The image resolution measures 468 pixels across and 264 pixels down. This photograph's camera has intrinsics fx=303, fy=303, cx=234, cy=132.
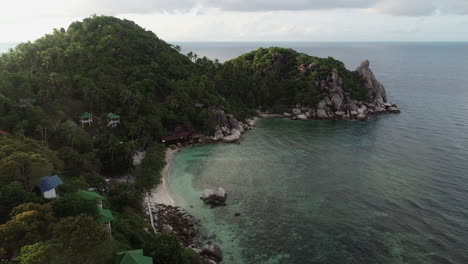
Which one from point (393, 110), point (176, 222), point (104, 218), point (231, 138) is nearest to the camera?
point (104, 218)

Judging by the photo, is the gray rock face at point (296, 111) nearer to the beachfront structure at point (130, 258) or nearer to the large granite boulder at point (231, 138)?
the large granite boulder at point (231, 138)

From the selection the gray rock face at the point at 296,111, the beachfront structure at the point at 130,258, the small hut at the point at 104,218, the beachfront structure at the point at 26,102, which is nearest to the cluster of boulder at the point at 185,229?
the beachfront structure at the point at 130,258

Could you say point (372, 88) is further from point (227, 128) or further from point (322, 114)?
point (227, 128)

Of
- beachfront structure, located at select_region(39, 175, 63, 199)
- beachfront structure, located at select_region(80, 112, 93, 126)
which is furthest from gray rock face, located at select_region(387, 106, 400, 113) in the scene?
beachfront structure, located at select_region(39, 175, 63, 199)

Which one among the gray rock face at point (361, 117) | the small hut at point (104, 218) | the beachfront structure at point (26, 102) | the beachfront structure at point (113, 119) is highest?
the beachfront structure at point (26, 102)

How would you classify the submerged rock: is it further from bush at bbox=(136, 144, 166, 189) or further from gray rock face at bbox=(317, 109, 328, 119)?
gray rock face at bbox=(317, 109, 328, 119)

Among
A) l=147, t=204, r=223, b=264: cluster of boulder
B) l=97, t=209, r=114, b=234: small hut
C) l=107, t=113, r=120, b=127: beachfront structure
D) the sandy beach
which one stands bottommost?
l=147, t=204, r=223, b=264: cluster of boulder

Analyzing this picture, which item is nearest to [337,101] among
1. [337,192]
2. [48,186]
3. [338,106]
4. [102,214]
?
[338,106]
